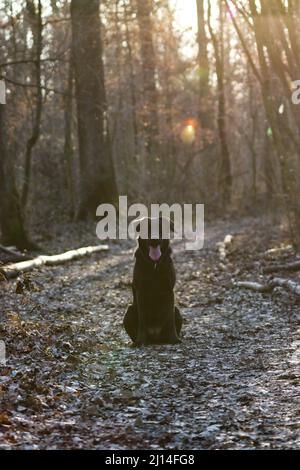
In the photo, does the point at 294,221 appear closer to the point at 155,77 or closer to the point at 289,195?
the point at 289,195

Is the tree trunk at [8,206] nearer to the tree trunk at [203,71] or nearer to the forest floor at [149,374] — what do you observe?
the forest floor at [149,374]

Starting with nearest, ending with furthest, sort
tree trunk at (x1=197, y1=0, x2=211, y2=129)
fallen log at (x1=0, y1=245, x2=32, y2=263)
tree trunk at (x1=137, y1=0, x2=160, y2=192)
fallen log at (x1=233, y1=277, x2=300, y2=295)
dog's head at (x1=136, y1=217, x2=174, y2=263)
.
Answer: dog's head at (x1=136, y1=217, x2=174, y2=263) < fallen log at (x1=233, y1=277, x2=300, y2=295) < fallen log at (x1=0, y1=245, x2=32, y2=263) < tree trunk at (x1=137, y1=0, x2=160, y2=192) < tree trunk at (x1=197, y1=0, x2=211, y2=129)

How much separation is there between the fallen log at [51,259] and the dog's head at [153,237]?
5406 mm

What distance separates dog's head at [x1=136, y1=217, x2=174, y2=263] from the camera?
8.16 m

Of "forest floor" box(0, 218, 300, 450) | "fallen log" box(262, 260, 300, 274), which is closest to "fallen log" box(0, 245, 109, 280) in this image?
"forest floor" box(0, 218, 300, 450)

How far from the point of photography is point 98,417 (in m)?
5.69

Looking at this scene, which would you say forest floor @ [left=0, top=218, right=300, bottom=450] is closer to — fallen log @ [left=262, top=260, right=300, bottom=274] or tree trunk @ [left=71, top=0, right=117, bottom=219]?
fallen log @ [left=262, top=260, right=300, bottom=274]

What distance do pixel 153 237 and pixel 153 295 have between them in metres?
0.68

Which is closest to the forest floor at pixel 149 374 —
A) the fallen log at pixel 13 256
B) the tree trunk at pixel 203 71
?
the fallen log at pixel 13 256

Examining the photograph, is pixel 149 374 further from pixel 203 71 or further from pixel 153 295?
pixel 203 71

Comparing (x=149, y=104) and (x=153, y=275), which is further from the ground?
(x=149, y=104)

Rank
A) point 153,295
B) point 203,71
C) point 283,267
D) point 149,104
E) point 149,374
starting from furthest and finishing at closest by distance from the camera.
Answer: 1. point 203,71
2. point 149,104
3. point 283,267
4. point 153,295
5. point 149,374

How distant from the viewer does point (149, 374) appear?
23.5 ft

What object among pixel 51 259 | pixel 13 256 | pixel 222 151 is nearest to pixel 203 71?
pixel 222 151
